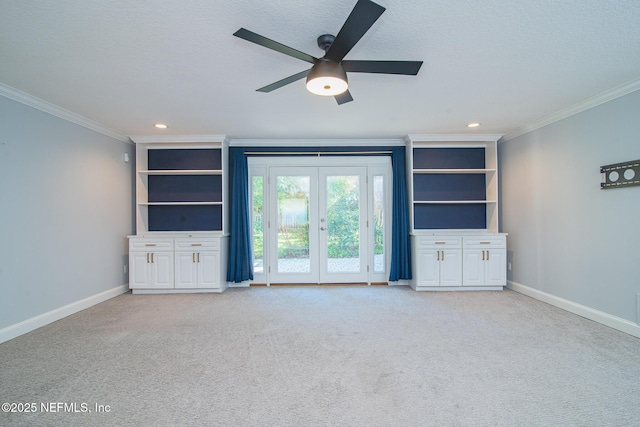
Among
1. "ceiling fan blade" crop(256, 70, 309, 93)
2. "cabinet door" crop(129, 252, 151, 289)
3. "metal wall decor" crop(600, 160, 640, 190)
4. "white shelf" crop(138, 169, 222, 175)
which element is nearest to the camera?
"ceiling fan blade" crop(256, 70, 309, 93)

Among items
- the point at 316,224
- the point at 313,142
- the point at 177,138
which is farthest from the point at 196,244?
the point at 313,142

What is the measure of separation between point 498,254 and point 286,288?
3309 millimetres

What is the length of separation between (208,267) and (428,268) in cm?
335

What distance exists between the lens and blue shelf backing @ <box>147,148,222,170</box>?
5.12 metres

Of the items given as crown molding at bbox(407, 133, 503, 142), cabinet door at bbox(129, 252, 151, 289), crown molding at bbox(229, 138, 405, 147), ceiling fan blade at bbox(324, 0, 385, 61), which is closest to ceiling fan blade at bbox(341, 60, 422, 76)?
ceiling fan blade at bbox(324, 0, 385, 61)

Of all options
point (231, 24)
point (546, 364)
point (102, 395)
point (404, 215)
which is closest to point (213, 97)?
point (231, 24)

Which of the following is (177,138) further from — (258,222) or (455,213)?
Result: (455,213)

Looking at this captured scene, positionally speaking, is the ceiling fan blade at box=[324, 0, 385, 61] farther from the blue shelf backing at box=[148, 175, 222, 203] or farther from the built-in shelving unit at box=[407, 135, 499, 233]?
the blue shelf backing at box=[148, 175, 222, 203]

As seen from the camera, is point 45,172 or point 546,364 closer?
point 546,364

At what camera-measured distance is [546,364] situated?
2428 mm

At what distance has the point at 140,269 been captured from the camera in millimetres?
4664

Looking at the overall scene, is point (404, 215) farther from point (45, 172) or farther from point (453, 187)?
point (45, 172)

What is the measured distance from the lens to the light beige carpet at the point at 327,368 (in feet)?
6.12

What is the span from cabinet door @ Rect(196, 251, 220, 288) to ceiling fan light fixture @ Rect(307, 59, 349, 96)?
130 inches
